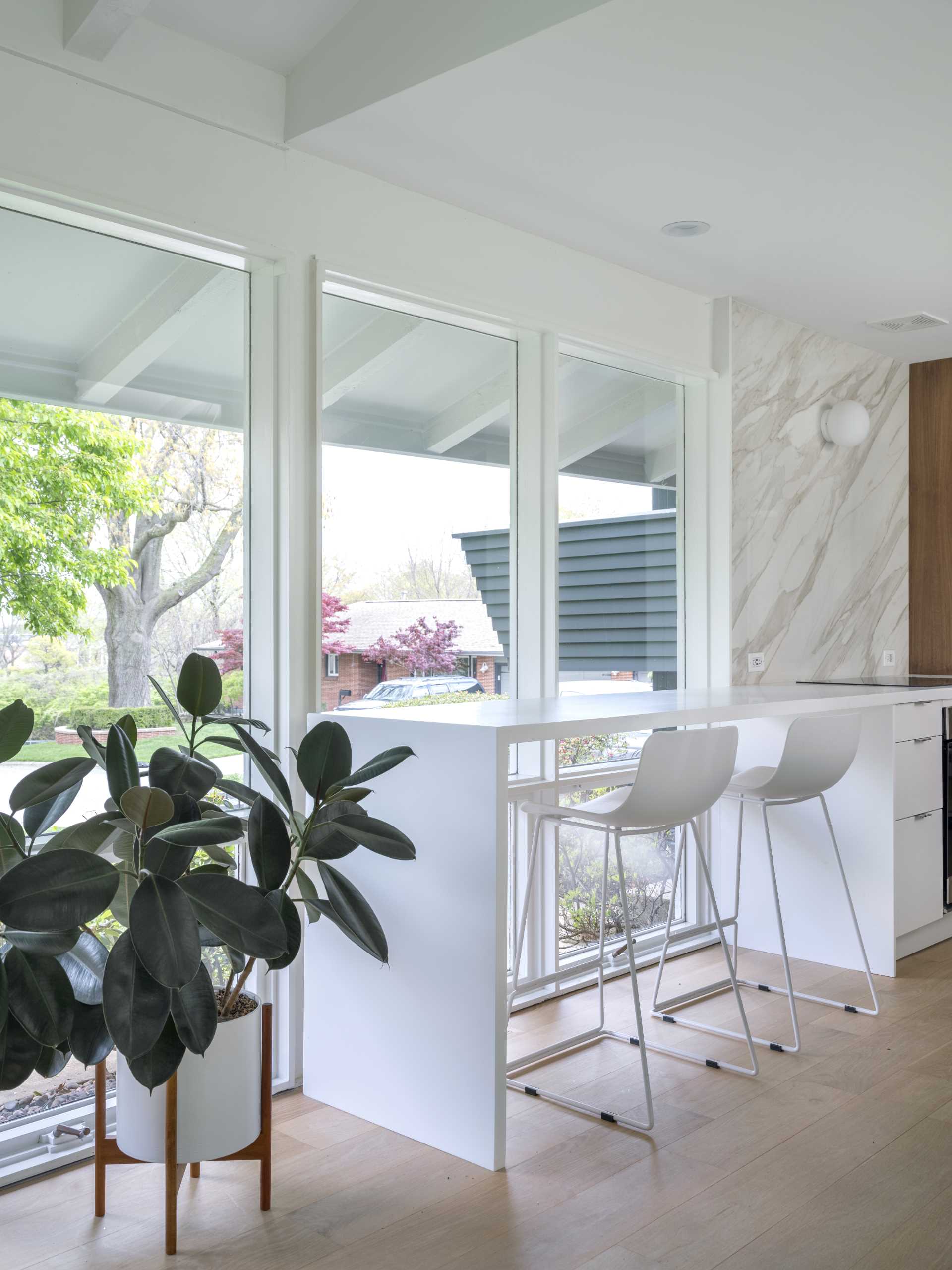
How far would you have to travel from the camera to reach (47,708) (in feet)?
8.07

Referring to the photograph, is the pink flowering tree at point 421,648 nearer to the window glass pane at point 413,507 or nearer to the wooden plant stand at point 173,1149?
the window glass pane at point 413,507

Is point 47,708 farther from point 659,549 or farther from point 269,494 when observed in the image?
point 659,549

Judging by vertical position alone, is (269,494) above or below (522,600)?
above

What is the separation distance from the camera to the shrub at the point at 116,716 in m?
2.52

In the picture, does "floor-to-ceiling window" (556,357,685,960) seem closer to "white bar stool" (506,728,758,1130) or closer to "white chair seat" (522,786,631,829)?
"white chair seat" (522,786,631,829)

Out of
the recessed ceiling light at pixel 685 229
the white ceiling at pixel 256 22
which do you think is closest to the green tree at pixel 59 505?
the white ceiling at pixel 256 22

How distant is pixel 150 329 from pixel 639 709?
5.05 ft

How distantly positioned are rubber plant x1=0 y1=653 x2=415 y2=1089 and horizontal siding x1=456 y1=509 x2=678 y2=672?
1.29 meters

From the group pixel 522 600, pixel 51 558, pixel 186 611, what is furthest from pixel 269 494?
pixel 522 600

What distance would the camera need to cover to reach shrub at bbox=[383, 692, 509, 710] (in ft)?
10.5

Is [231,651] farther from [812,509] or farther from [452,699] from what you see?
[812,509]

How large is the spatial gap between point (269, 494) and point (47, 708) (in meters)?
0.75

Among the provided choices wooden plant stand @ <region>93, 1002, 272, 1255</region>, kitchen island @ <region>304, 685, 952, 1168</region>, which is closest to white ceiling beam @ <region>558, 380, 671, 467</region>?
kitchen island @ <region>304, 685, 952, 1168</region>

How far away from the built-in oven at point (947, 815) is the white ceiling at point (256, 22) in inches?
121
